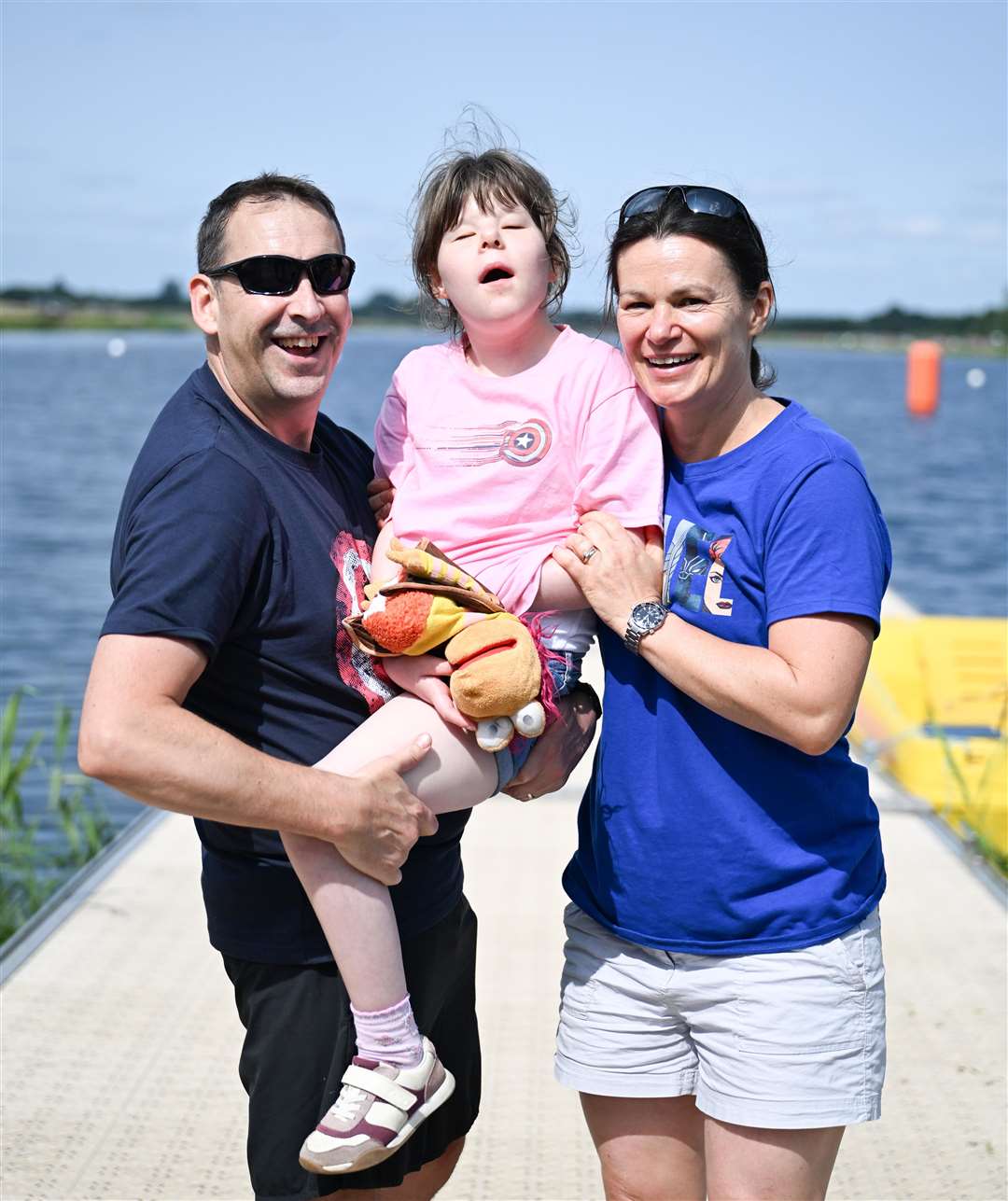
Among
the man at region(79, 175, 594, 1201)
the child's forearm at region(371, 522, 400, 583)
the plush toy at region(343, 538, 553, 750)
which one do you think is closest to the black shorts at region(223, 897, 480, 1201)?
the man at region(79, 175, 594, 1201)

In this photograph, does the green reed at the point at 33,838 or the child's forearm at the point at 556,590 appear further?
the green reed at the point at 33,838

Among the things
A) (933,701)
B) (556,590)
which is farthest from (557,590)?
(933,701)

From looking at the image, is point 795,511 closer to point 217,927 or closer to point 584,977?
point 584,977

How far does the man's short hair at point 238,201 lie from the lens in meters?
2.55

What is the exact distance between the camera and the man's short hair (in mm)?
2555

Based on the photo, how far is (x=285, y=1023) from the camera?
254 centimetres

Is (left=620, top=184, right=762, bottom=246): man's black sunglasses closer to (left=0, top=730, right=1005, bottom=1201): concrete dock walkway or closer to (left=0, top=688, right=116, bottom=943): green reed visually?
(left=0, top=730, right=1005, bottom=1201): concrete dock walkway

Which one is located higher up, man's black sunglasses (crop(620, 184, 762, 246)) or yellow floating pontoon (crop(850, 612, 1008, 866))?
man's black sunglasses (crop(620, 184, 762, 246))

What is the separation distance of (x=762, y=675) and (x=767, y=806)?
0.28 m

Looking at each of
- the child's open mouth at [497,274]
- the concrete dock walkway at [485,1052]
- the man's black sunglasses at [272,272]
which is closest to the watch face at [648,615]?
the child's open mouth at [497,274]

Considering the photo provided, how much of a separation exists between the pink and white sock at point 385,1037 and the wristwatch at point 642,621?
776mm

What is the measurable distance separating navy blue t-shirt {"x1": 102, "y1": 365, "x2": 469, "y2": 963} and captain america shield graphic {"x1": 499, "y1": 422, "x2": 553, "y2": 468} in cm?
33

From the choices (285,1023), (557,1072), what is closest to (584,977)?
(557,1072)

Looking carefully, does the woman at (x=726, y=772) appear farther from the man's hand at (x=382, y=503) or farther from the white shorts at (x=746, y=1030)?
the man's hand at (x=382, y=503)
